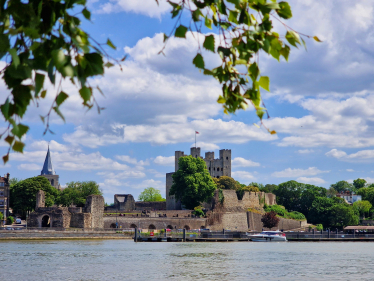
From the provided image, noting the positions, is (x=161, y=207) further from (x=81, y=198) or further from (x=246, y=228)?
(x=246, y=228)

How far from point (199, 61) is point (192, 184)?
63211mm

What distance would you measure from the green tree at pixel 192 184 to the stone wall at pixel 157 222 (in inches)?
211

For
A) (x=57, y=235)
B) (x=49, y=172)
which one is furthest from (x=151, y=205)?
(x=49, y=172)

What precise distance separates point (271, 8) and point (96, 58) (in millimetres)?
1306

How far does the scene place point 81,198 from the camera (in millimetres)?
78688

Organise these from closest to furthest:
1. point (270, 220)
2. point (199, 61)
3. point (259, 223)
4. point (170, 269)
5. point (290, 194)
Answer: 1. point (199, 61)
2. point (170, 269)
3. point (270, 220)
4. point (259, 223)
5. point (290, 194)

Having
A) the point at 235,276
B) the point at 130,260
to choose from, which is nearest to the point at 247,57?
the point at 235,276

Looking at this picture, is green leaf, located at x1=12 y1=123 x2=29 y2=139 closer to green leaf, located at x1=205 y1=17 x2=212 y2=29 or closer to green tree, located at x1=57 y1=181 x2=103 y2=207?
green leaf, located at x1=205 y1=17 x2=212 y2=29

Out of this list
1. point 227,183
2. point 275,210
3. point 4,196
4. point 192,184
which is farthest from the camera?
point 227,183

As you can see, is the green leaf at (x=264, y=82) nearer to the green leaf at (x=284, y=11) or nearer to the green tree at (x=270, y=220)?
the green leaf at (x=284, y=11)

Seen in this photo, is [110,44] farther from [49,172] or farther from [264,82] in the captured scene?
[49,172]

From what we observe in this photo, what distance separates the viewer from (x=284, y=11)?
368 centimetres

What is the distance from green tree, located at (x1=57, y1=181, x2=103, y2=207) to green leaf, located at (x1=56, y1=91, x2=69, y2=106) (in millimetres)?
74031

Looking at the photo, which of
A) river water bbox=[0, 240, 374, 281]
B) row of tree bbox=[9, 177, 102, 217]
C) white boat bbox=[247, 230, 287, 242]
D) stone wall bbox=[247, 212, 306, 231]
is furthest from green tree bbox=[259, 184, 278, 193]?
river water bbox=[0, 240, 374, 281]
